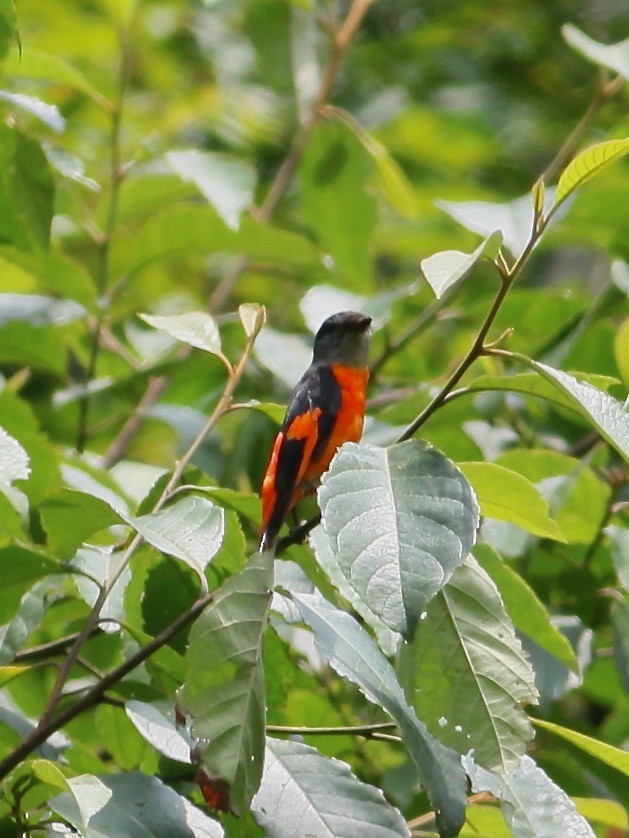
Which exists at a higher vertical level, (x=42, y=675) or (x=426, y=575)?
(x=426, y=575)

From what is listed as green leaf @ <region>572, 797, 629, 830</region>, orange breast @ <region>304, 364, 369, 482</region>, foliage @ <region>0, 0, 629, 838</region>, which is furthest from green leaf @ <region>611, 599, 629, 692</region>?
orange breast @ <region>304, 364, 369, 482</region>

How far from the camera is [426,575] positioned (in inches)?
55.6

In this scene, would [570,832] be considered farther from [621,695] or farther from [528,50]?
[528,50]

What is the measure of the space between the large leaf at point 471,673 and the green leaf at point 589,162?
0.54 m

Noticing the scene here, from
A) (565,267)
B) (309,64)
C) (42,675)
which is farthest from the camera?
(565,267)

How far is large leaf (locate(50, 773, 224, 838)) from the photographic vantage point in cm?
163

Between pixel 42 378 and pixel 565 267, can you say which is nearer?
pixel 42 378

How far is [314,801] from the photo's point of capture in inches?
66.1

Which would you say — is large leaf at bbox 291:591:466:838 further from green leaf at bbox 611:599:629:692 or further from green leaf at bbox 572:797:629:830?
green leaf at bbox 611:599:629:692

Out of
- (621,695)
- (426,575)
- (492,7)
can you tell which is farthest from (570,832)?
(492,7)

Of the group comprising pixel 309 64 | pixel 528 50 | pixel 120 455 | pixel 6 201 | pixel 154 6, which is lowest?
pixel 120 455

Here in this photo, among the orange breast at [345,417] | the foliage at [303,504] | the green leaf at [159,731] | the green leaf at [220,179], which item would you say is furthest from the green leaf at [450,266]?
the green leaf at [220,179]

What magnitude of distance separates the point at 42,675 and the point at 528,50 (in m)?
5.60

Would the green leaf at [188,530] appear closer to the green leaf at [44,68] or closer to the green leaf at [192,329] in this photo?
the green leaf at [192,329]
